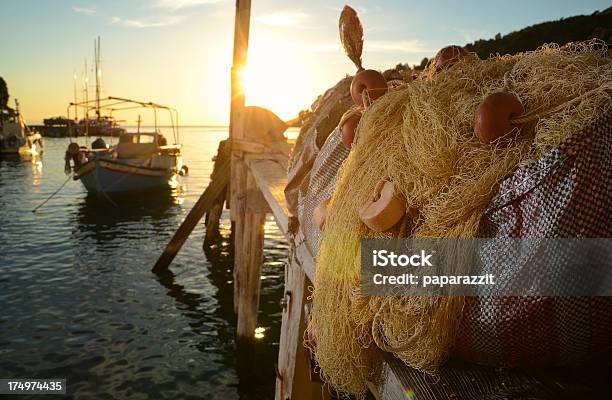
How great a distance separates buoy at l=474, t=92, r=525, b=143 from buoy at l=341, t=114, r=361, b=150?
23.8 inches

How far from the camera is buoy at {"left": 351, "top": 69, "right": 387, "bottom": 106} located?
1.78 metres

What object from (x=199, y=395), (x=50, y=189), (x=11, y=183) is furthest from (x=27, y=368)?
(x=11, y=183)

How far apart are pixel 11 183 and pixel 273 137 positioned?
28.7 m

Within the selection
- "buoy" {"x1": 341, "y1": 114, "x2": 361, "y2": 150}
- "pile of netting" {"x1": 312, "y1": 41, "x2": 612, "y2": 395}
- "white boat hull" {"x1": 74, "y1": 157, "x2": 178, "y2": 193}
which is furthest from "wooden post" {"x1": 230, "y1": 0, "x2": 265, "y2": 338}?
"white boat hull" {"x1": 74, "y1": 157, "x2": 178, "y2": 193}

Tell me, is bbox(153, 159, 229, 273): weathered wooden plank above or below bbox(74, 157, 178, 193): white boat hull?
above

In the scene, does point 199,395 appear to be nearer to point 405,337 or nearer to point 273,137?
point 273,137

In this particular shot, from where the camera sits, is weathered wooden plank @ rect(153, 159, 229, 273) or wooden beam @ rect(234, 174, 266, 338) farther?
weathered wooden plank @ rect(153, 159, 229, 273)

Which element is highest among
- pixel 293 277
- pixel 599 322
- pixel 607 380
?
pixel 599 322

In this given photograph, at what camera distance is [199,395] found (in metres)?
6.63

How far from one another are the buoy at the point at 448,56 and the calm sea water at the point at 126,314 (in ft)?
19.4

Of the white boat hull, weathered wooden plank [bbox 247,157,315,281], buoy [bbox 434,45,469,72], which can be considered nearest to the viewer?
buoy [bbox 434,45,469,72]

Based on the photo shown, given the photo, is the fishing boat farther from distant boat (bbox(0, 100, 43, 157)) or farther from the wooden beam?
distant boat (bbox(0, 100, 43, 157))

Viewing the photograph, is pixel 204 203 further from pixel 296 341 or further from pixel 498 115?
pixel 498 115

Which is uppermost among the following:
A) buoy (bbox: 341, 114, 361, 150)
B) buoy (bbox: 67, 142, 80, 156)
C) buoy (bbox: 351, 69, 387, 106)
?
buoy (bbox: 351, 69, 387, 106)
